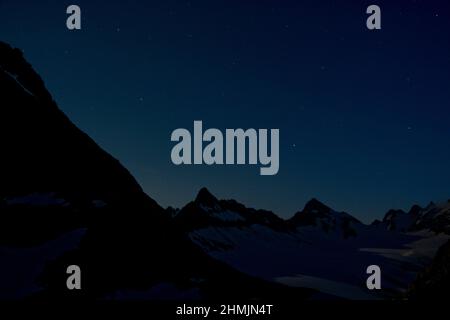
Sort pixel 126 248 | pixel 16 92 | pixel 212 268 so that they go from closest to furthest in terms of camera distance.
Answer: pixel 126 248
pixel 16 92
pixel 212 268

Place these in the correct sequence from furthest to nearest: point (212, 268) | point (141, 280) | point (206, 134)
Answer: point (212, 268)
point (141, 280)
point (206, 134)

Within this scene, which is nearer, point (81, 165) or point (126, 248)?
point (126, 248)

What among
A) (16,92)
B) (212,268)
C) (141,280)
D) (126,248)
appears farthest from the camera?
(212,268)

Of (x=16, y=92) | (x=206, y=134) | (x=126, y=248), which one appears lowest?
(x=126, y=248)

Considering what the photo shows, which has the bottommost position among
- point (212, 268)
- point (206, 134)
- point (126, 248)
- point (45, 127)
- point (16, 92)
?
point (212, 268)

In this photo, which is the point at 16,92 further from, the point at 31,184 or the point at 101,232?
the point at 101,232

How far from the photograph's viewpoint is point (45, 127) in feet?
294

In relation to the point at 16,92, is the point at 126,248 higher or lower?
lower
